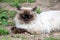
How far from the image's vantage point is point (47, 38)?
6984 millimetres

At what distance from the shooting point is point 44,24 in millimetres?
7859

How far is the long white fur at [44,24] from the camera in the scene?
25.2 feet

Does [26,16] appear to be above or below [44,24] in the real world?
above

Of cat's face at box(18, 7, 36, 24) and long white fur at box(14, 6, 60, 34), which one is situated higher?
cat's face at box(18, 7, 36, 24)

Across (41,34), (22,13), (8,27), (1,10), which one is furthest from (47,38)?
(1,10)

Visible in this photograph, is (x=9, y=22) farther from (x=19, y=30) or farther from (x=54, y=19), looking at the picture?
(x=54, y=19)

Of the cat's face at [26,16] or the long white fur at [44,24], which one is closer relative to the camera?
the cat's face at [26,16]

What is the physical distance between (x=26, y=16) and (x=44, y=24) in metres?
0.74

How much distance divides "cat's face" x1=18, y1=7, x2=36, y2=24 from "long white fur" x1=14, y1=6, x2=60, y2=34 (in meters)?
0.15

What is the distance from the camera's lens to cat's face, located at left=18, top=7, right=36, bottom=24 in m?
7.44

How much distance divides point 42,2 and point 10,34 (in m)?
3.68

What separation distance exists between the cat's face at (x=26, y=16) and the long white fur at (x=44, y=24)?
0.49 ft

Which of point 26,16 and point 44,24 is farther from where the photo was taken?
point 44,24

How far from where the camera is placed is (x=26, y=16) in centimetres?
741
